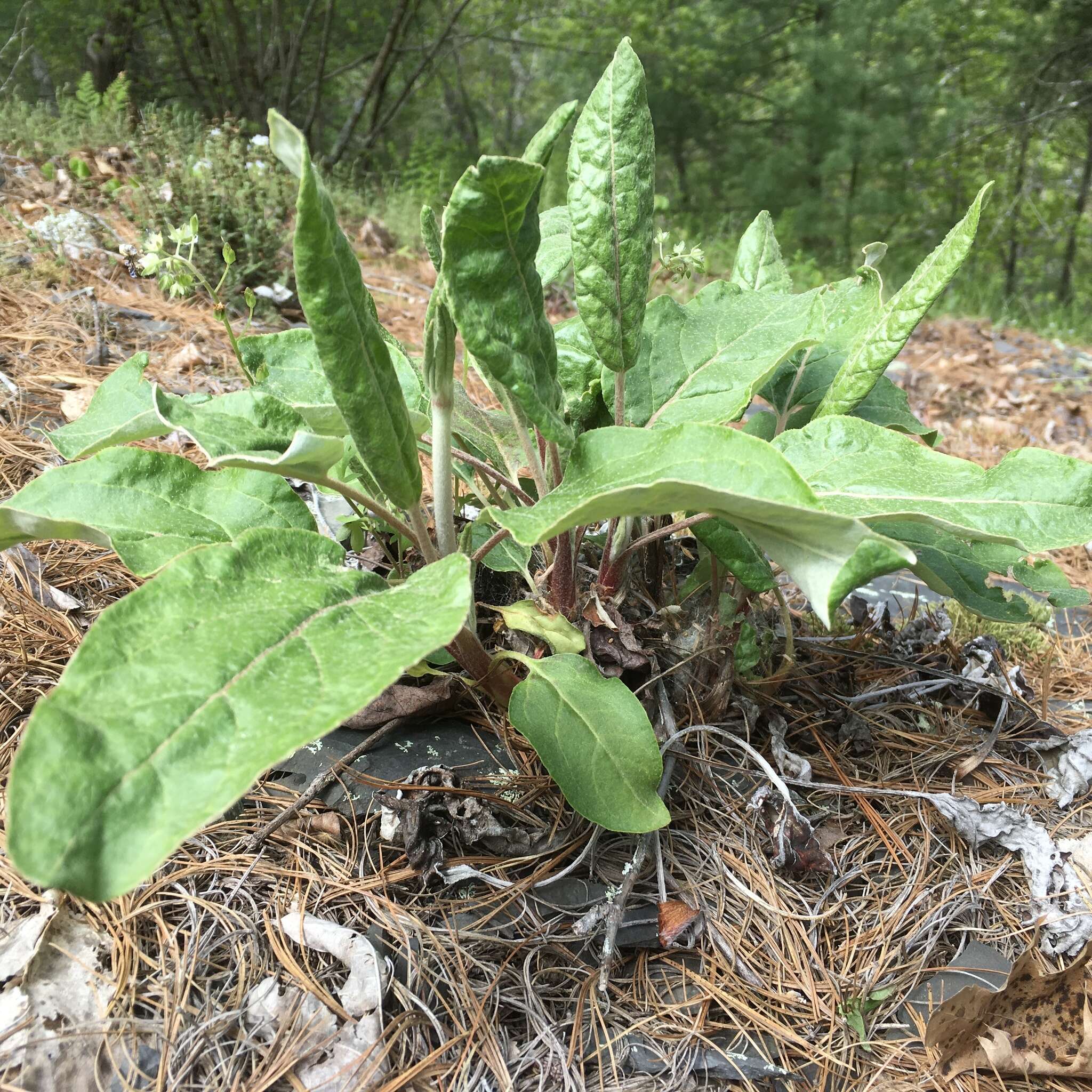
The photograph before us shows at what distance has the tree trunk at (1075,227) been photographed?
11.2 m

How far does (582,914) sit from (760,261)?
4.47 feet

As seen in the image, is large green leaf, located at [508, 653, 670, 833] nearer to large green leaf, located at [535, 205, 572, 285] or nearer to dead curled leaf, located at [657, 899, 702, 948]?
dead curled leaf, located at [657, 899, 702, 948]

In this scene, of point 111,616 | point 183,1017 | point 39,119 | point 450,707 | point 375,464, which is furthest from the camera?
point 39,119

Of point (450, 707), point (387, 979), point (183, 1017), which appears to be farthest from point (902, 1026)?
point (183, 1017)

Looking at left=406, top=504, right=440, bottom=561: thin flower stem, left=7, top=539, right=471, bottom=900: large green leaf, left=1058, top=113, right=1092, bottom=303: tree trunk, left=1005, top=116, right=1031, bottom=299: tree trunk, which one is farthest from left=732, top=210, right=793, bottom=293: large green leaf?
left=1058, top=113, right=1092, bottom=303: tree trunk

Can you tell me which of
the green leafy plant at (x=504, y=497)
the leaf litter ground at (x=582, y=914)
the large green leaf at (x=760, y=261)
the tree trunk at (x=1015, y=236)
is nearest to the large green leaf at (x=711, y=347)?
the green leafy plant at (x=504, y=497)

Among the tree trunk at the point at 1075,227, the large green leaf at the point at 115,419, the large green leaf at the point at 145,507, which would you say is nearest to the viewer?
the large green leaf at the point at 145,507

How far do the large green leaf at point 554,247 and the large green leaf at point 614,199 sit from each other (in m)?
0.29

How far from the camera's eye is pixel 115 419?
4.26ft

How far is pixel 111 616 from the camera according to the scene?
2.58 ft

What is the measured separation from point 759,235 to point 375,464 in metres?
1.10

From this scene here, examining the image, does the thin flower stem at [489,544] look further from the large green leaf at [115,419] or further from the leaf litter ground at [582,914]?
the large green leaf at [115,419]

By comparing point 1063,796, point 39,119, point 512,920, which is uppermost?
point 39,119

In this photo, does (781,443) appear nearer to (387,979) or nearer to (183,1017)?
(387,979)
